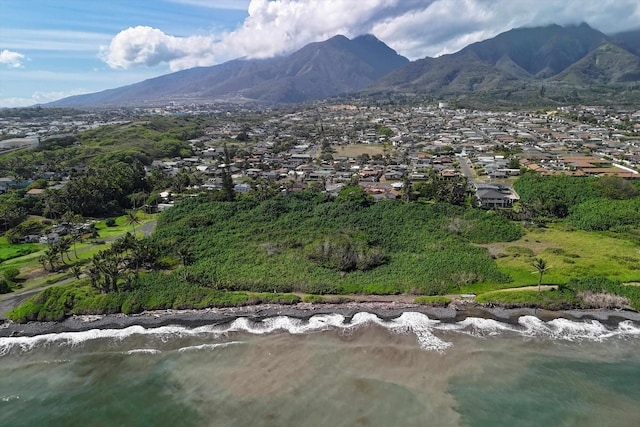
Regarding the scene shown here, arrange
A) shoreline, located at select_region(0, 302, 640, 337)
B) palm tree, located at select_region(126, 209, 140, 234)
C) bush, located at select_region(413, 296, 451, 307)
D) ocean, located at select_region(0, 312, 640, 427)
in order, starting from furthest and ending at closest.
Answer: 1. palm tree, located at select_region(126, 209, 140, 234)
2. bush, located at select_region(413, 296, 451, 307)
3. shoreline, located at select_region(0, 302, 640, 337)
4. ocean, located at select_region(0, 312, 640, 427)

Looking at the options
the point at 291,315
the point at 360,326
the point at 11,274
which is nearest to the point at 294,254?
the point at 291,315

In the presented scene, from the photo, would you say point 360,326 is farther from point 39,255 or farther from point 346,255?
point 39,255

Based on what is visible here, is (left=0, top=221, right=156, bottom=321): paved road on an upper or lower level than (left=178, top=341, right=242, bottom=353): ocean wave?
upper

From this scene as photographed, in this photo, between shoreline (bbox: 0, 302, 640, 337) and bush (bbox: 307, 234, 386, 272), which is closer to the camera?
shoreline (bbox: 0, 302, 640, 337)

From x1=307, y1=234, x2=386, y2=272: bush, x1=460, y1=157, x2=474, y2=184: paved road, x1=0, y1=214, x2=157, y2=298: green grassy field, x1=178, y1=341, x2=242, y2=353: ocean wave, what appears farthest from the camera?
x1=460, y1=157, x2=474, y2=184: paved road

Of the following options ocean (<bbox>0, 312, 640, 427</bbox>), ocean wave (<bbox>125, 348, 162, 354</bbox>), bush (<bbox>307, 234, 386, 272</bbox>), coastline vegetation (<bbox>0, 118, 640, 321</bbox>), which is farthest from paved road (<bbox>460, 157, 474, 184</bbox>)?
ocean wave (<bbox>125, 348, 162, 354</bbox>)

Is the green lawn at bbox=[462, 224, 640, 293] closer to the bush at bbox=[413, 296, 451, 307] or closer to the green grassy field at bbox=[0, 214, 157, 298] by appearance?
the bush at bbox=[413, 296, 451, 307]

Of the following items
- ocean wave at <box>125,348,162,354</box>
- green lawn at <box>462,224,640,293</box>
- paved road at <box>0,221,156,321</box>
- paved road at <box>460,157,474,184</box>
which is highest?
paved road at <box>0,221,156,321</box>
